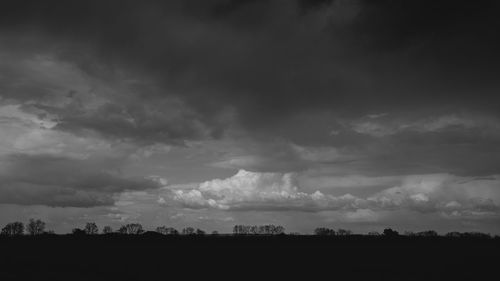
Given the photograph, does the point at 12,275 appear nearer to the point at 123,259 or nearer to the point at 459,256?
the point at 123,259

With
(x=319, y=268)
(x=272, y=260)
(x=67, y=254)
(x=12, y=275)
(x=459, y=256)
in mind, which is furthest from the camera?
(x=67, y=254)

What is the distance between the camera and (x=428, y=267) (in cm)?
9781

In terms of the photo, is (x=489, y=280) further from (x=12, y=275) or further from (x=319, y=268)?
(x=12, y=275)

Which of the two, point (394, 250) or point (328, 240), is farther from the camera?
point (328, 240)

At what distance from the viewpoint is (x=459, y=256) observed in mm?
118688

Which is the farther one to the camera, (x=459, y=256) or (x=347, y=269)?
(x=459, y=256)

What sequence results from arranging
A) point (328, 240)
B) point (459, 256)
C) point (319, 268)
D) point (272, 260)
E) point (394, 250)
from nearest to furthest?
1. point (319, 268)
2. point (272, 260)
3. point (459, 256)
4. point (394, 250)
5. point (328, 240)

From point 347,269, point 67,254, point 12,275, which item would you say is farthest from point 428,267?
point 67,254

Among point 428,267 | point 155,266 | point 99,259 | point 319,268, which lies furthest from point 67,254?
point 428,267

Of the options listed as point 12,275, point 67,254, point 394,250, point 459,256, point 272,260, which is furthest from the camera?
point 394,250

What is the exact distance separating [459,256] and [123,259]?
83284 mm

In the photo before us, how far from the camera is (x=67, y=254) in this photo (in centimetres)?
12875

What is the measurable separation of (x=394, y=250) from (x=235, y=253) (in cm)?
4805

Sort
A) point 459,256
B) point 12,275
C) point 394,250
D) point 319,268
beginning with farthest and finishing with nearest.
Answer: point 394,250
point 459,256
point 319,268
point 12,275
